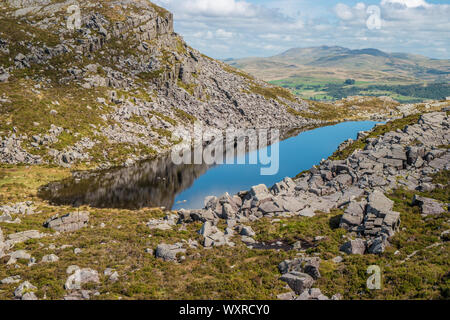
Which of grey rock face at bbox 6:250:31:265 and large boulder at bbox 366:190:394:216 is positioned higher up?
large boulder at bbox 366:190:394:216

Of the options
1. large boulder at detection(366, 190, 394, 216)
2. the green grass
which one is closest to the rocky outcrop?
large boulder at detection(366, 190, 394, 216)

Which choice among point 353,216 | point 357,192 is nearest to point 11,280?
point 353,216

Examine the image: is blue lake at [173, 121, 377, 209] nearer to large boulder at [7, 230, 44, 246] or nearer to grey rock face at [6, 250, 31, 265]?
large boulder at [7, 230, 44, 246]

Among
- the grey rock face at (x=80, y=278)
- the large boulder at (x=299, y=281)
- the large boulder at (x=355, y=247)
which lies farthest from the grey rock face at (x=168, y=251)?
the large boulder at (x=355, y=247)

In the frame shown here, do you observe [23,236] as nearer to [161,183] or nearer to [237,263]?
[237,263]

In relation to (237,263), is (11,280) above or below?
above
